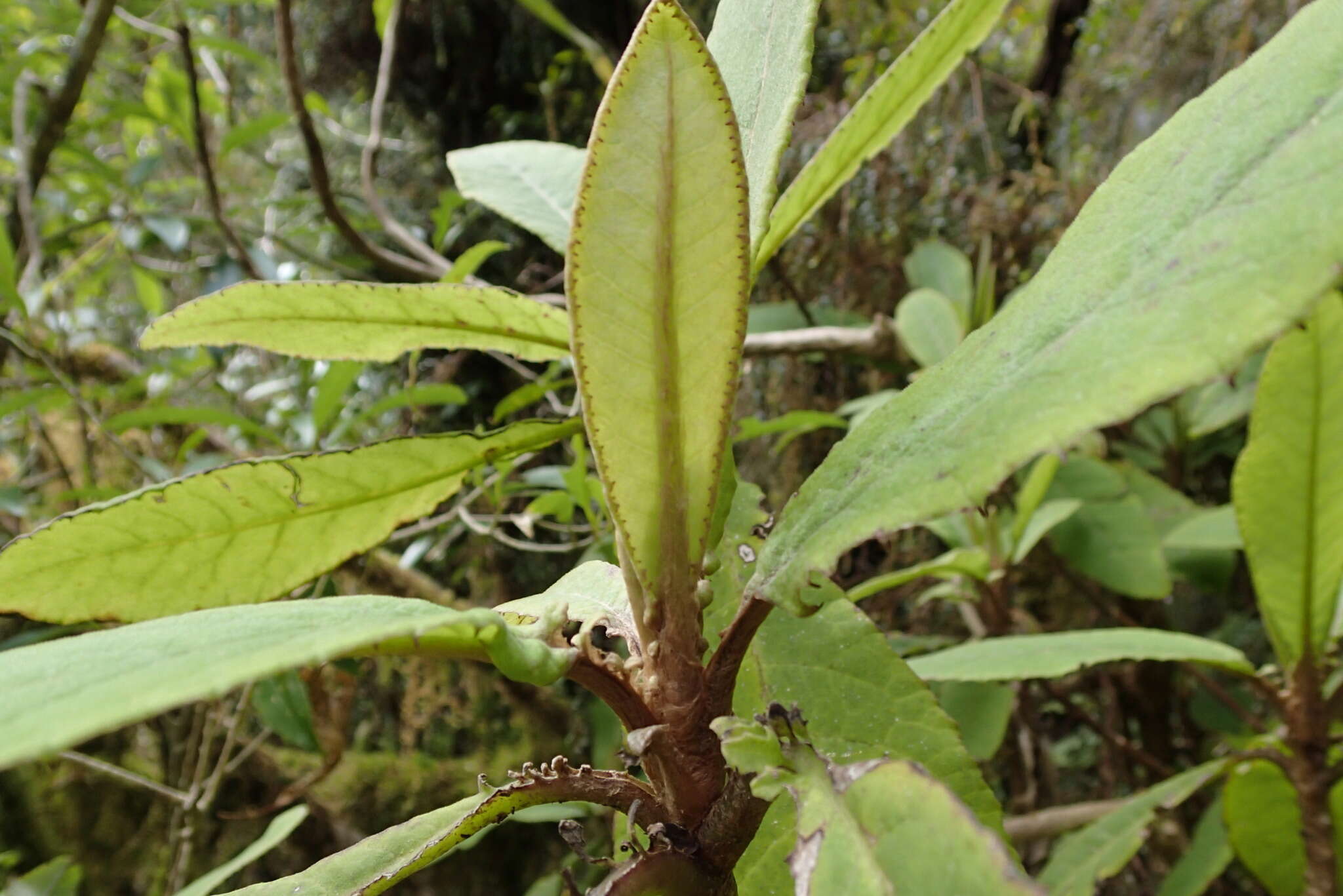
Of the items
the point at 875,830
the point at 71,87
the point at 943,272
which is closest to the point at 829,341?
the point at 943,272

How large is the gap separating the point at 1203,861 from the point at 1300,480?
52 centimetres

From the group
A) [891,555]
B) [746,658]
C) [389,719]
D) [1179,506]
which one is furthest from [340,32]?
[746,658]

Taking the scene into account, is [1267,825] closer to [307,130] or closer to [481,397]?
[307,130]

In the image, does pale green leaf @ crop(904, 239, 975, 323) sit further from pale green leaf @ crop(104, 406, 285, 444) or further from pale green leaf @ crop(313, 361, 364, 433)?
pale green leaf @ crop(104, 406, 285, 444)

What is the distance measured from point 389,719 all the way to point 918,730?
6.24 ft

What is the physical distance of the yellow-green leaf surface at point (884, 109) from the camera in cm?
39

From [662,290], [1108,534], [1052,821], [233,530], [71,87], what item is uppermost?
[71,87]

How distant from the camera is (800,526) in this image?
0.32 meters

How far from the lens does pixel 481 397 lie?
232 centimetres

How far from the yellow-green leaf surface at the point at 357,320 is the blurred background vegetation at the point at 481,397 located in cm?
40

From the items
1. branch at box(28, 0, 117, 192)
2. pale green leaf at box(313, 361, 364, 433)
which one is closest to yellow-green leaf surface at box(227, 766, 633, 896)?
pale green leaf at box(313, 361, 364, 433)

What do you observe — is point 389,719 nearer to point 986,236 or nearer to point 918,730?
point 986,236

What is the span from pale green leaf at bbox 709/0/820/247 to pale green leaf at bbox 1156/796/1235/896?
33.6 inches

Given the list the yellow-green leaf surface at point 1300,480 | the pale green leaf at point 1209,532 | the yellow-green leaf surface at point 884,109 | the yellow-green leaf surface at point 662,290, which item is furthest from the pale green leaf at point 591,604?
the pale green leaf at point 1209,532
